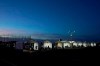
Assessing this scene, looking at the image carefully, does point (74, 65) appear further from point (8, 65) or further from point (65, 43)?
point (65, 43)

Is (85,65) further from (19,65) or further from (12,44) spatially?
(12,44)

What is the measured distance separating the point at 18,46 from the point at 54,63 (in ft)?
67.1

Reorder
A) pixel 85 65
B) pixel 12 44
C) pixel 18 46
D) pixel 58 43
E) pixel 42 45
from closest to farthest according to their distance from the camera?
1. pixel 85 65
2. pixel 18 46
3. pixel 12 44
4. pixel 42 45
5. pixel 58 43

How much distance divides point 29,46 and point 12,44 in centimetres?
377

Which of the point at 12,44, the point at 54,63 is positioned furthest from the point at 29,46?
the point at 54,63

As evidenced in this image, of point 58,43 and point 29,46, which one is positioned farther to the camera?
point 58,43

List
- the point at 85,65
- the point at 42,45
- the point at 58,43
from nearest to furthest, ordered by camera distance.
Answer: the point at 85,65, the point at 42,45, the point at 58,43

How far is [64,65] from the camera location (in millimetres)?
17531

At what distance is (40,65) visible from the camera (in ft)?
57.4

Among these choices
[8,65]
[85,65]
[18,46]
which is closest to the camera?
[8,65]

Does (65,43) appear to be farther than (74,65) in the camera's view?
Yes

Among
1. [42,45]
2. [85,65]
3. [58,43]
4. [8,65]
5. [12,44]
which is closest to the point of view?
[8,65]

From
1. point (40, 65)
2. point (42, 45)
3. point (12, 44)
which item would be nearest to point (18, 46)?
point (12, 44)

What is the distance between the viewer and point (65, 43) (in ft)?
177
